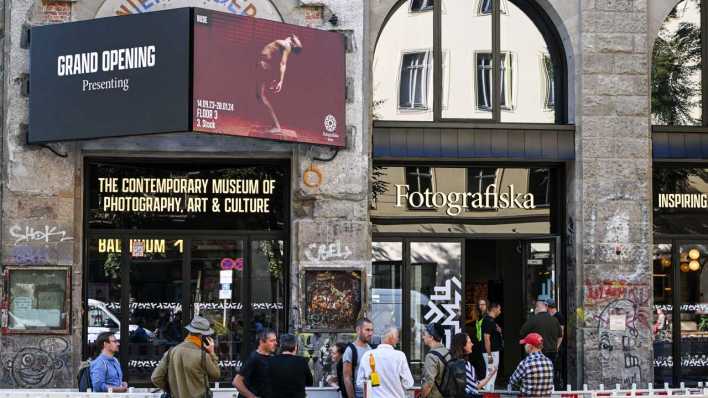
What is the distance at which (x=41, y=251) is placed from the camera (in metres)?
18.0

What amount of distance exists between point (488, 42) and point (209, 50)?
449 cm

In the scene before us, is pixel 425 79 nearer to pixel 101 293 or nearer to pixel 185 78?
pixel 185 78

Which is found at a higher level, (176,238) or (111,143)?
(111,143)

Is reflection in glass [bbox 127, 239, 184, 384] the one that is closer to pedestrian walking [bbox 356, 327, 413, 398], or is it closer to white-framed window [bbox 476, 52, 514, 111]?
white-framed window [bbox 476, 52, 514, 111]

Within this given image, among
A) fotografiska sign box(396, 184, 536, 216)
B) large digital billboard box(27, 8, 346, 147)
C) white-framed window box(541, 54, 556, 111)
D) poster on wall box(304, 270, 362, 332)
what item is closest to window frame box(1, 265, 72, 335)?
large digital billboard box(27, 8, 346, 147)

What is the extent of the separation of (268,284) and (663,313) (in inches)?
225

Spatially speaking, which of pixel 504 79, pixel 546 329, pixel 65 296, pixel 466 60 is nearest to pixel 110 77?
pixel 65 296

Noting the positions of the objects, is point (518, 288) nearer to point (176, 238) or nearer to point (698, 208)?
Answer: point (698, 208)

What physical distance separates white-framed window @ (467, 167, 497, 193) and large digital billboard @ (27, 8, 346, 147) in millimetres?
2321

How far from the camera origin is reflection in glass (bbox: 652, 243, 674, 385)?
19781 millimetres

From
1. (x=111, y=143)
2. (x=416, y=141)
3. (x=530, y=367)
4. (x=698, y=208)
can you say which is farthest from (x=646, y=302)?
(x=111, y=143)

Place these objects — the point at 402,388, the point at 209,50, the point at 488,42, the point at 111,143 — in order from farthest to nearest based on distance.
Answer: the point at 488,42 → the point at 111,143 → the point at 209,50 → the point at 402,388

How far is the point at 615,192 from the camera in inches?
756

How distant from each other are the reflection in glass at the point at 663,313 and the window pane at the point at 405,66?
3.94 m
